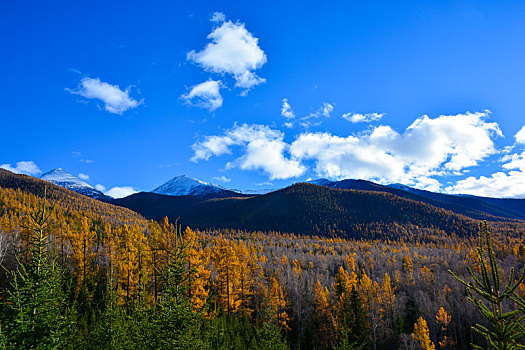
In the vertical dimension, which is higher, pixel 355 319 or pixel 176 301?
pixel 176 301

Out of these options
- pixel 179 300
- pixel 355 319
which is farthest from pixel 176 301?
pixel 355 319

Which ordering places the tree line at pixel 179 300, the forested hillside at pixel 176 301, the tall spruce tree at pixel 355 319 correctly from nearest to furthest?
1. the tree line at pixel 179 300
2. the forested hillside at pixel 176 301
3. the tall spruce tree at pixel 355 319

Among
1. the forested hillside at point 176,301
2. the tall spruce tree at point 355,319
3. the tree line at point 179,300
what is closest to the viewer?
the tree line at point 179,300

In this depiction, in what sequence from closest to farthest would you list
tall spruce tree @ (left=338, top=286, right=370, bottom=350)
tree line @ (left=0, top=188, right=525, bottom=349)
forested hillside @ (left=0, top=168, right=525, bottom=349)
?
tree line @ (left=0, top=188, right=525, bottom=349), forested hillside @ (left=0, top=168, right=525, bottom=349), tall spruce tree @ (left=338, top=286, right=370, bottom=350)

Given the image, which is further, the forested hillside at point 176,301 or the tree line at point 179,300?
the forested hillside at point 176,301

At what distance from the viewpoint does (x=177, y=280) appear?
39.9 feet

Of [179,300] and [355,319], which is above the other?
[179,300]

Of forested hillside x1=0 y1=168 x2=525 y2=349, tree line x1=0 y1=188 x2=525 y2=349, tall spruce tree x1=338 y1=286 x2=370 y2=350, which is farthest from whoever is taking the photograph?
tall spruce tree x1=338 y1=286 x2=370 y2=350

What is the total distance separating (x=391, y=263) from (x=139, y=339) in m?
102

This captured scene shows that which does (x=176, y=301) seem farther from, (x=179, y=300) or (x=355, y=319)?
(x=355, y=319)

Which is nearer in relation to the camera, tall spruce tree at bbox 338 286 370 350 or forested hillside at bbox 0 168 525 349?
forested hillside at bbox 0 168 525 349

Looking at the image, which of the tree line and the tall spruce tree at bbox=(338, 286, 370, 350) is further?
the tall spruce tree at bbox=(338, 286, 370, 350)

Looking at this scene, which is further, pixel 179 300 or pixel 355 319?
pixel 355 319

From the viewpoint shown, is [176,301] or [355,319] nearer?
[176,301]
